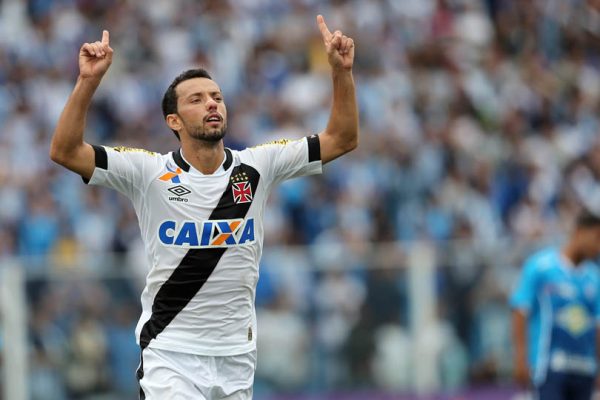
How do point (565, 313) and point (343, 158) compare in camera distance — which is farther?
point (343, 158)

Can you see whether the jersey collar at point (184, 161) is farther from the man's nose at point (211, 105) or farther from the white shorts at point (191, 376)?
the white shorts at point (191, 376)

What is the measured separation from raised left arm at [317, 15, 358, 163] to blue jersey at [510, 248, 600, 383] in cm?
333

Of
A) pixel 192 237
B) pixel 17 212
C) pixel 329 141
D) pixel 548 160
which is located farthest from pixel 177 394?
pixel 548 160

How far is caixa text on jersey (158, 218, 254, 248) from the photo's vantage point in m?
7.88

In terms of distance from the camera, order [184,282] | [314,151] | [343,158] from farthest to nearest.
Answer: [343,158], [314,151], [184,282]

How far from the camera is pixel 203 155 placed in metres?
8.02

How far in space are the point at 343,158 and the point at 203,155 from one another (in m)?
9.77

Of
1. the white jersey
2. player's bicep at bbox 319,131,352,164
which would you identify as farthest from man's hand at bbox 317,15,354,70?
the white jersey

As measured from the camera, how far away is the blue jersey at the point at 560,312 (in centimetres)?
1102

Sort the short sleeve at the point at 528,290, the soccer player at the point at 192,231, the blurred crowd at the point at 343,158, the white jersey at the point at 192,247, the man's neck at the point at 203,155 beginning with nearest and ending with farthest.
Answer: the soccer player at the point at 192,231 → the white jersey at the point at 192,247 → the man's neck at the point at 203,155 → the short sleeve at the point at 528,290 → the blurred crowd at the point at 343,158

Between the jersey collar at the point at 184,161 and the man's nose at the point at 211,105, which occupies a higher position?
the man's nose at the point at 211,105

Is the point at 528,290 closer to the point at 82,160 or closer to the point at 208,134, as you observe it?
the point at 208,134

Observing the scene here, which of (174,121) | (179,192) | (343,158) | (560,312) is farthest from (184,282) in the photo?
(343,158)

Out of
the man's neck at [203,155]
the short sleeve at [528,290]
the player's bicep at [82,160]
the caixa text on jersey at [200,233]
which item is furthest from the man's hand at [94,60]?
the short sleeve at [528,290]
